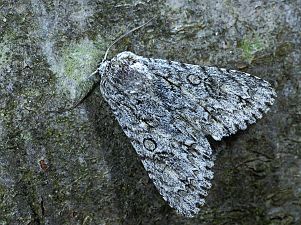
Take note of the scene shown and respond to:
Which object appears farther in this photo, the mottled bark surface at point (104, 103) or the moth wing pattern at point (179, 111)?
the moth wing pattern at point (179, 111)

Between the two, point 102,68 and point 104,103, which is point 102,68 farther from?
point 104,103

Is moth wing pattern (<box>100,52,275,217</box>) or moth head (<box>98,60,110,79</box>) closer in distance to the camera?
moth head (<box>98,60,110,79</box>)

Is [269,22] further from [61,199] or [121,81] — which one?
[61,199]

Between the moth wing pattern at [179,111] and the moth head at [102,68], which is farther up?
the moth head at [102,68]

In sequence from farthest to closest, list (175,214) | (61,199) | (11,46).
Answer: (175,214) → (61,199) → (11,46)

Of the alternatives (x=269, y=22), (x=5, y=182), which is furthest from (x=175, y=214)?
(x=269, y=22)
